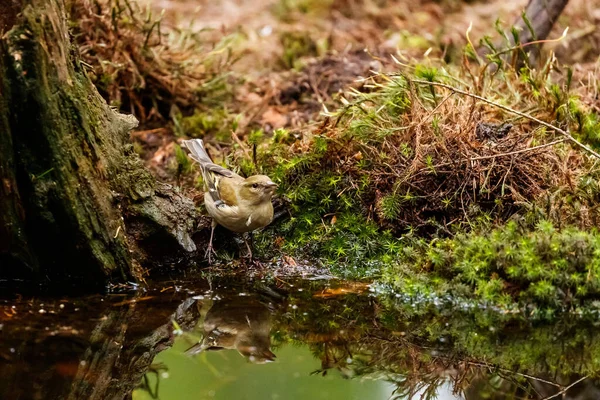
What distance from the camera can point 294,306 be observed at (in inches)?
195

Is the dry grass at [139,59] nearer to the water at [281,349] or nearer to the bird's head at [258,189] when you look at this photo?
the bird's head at [258,189]

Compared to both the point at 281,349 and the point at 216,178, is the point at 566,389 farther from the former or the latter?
the point at 216,178

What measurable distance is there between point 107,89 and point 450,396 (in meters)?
4.99

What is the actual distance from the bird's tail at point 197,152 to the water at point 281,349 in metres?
1.22

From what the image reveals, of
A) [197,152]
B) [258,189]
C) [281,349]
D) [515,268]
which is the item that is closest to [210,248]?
[258,189]

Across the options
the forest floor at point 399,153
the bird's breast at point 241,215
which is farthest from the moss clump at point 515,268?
the bird's breast at point 241,215

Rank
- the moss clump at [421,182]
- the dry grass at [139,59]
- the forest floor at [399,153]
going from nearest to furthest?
the forest floor at [399,153], the moss clump at [421,182], the dry grass at [139,59]

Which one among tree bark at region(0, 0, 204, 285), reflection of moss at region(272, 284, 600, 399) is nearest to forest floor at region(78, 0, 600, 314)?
reflection of moss at region(272, 284, 600, 399)

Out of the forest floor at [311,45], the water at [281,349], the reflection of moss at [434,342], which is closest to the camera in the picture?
the water at [281,349]

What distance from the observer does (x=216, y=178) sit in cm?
574

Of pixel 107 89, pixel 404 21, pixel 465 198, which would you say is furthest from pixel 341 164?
pixel 404 21

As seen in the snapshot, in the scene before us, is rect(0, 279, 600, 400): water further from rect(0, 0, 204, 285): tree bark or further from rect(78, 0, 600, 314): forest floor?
rect(78, 0, 600, 314): forest floor

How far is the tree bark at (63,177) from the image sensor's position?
170 inches

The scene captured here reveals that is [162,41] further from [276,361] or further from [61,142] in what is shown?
[276,361]
